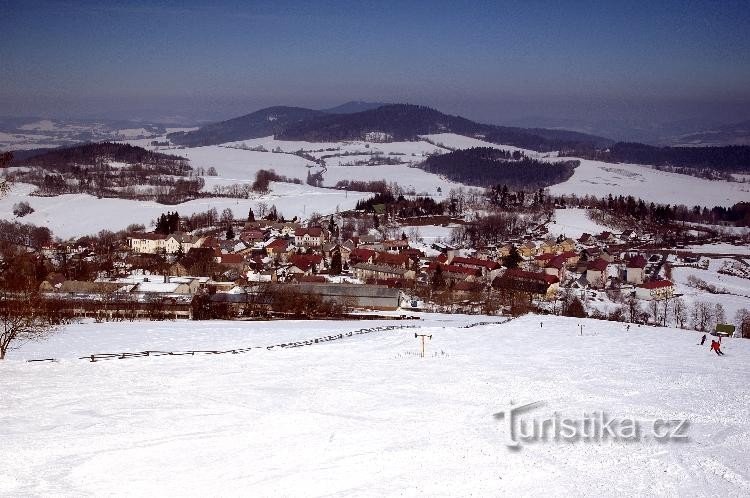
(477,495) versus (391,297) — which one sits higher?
(477,495)

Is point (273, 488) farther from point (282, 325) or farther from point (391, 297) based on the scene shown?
point (391, 297)

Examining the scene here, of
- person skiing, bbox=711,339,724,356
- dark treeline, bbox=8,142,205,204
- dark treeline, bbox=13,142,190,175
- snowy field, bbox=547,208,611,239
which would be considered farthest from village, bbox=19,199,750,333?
dark treeline, bbox=13,142,190,175

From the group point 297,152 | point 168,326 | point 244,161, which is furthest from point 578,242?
point 297,152

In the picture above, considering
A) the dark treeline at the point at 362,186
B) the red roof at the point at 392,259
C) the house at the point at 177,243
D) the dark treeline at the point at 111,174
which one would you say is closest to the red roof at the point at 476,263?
the red roof at the point at 392,259

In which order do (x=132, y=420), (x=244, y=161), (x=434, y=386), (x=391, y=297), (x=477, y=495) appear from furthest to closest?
(x=244, y=161) < (x=391, y=297) < (x=434, y=386) < (x=132, y=420) < (x=477, y=495)

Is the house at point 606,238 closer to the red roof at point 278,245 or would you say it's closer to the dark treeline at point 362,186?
the red roof at point 278,245

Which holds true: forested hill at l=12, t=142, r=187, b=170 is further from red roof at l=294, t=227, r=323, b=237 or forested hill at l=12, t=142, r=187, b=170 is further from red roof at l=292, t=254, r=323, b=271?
red roof at l=292, t=254, r=323, b=271
